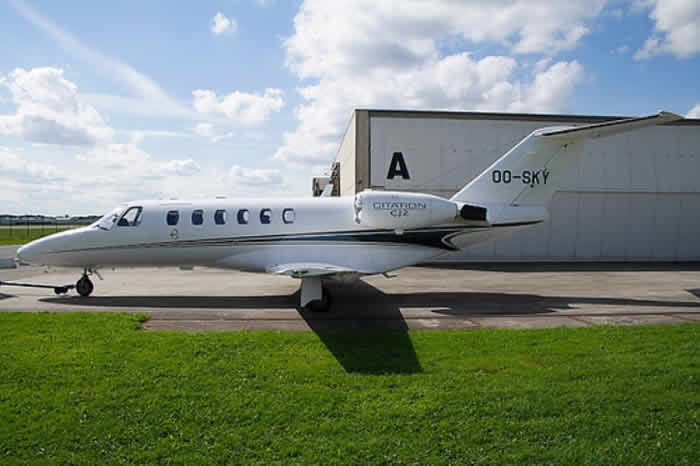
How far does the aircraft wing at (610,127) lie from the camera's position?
10.3m

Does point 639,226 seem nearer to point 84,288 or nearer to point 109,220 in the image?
point 109,220

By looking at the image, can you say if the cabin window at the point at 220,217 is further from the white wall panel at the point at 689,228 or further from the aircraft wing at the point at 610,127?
the white wall panel at the point at 689,228

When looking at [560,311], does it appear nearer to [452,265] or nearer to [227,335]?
[227,335]

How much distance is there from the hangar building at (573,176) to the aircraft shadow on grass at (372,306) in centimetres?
952

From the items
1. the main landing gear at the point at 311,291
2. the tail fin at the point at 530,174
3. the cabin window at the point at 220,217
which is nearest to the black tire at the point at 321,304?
the main landing gear at the point at 311,291

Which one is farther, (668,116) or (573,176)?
(573,176)

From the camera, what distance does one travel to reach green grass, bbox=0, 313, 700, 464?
15.1ft

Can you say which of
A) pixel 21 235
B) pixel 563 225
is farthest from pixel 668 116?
pixel 21 235

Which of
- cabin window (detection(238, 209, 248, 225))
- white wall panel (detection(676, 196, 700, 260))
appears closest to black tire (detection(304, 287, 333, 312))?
cabin window (detection(238, 209, 248, 225))

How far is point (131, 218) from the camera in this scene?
1308 cm

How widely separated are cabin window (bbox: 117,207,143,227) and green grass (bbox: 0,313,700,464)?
507 centimetres

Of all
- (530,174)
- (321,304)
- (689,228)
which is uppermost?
(530,174)

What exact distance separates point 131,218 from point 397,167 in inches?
535

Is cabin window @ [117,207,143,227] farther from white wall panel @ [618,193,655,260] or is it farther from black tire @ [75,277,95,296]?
white wall panel @ [618,193,655,260]
